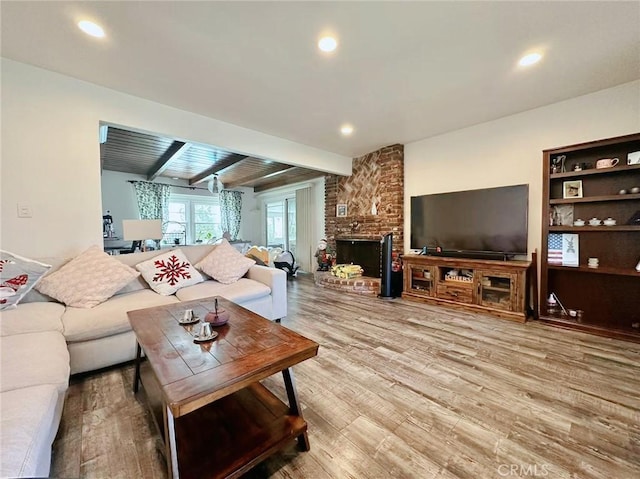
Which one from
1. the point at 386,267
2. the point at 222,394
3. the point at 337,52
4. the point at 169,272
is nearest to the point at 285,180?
the point at 386,267

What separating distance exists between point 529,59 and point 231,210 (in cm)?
723

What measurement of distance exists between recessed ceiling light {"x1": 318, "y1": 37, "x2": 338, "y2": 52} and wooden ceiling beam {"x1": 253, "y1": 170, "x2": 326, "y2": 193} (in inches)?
139

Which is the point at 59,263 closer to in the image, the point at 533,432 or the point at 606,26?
the point at 533,432

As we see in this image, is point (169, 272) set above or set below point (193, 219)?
below

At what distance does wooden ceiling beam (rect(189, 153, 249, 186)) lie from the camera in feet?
16.2

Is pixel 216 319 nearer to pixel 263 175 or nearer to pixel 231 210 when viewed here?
pixel 263 175

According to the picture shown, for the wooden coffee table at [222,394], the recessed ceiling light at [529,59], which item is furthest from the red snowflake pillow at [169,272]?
the recessed ceiling light at [529,59]

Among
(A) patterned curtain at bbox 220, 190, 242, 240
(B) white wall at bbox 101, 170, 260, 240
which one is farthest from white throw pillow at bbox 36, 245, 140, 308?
(A) patterned curtain at bbox 220, 190, 242, 240

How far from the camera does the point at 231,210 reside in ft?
25.8

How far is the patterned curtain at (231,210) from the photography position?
7750 mm

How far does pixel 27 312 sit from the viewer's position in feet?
6.23

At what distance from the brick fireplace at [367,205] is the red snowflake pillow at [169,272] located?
305 cm

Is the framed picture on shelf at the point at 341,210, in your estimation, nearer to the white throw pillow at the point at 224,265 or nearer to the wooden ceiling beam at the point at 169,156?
the white throw pillow at the point at 224,265

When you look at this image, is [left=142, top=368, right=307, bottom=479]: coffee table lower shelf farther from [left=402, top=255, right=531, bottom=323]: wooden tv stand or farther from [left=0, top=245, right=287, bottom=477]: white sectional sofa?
[left=402, top=255, right=531, bottom=323]: wooden tv stand
